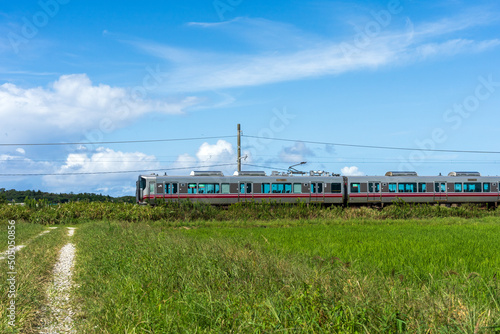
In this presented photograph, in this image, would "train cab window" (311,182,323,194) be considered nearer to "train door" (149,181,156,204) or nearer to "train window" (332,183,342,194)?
"train window" (332,183,342,194)

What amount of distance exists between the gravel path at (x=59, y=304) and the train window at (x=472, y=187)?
38.1 meters

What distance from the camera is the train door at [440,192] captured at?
132 feet

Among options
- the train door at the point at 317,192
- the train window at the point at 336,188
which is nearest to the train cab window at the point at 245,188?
the train door at the point at 317,192

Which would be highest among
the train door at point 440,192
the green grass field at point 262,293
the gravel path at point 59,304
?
the train door at point 440,192

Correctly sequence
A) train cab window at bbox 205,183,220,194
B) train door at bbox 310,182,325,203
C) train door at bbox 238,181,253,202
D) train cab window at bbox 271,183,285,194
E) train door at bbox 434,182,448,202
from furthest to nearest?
train door at bbox 434,182,448,202 → train door at bbox 310,182,325,203 → train cab window at bbox 271,183,285,194 → train door at bbox 238,181,253,202 → train cab window at bbox 205,183,220,194

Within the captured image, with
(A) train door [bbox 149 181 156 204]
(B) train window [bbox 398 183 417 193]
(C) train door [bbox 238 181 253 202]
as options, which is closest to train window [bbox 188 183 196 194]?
(A) train door [bbox 149 181 156 204]

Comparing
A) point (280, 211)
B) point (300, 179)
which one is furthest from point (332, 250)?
point (300, 179)

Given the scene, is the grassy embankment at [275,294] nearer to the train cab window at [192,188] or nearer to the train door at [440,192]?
the train cab window at [192,188]

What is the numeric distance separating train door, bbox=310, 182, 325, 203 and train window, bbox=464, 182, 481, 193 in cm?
1328

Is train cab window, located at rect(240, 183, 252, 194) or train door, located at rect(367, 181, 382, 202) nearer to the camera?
train cab window, located at rect(240, 183, 252, 194)

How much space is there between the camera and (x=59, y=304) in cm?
737

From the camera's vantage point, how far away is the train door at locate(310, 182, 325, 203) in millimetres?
38562

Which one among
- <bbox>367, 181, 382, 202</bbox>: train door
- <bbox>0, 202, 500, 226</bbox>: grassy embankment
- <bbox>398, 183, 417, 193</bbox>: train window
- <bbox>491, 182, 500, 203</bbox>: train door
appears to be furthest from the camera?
<bbox>491, 182, 500, 203</bbox>: train door

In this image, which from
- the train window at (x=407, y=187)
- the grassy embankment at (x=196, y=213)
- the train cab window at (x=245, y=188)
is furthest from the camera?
the train window at (x=407, y=187)
